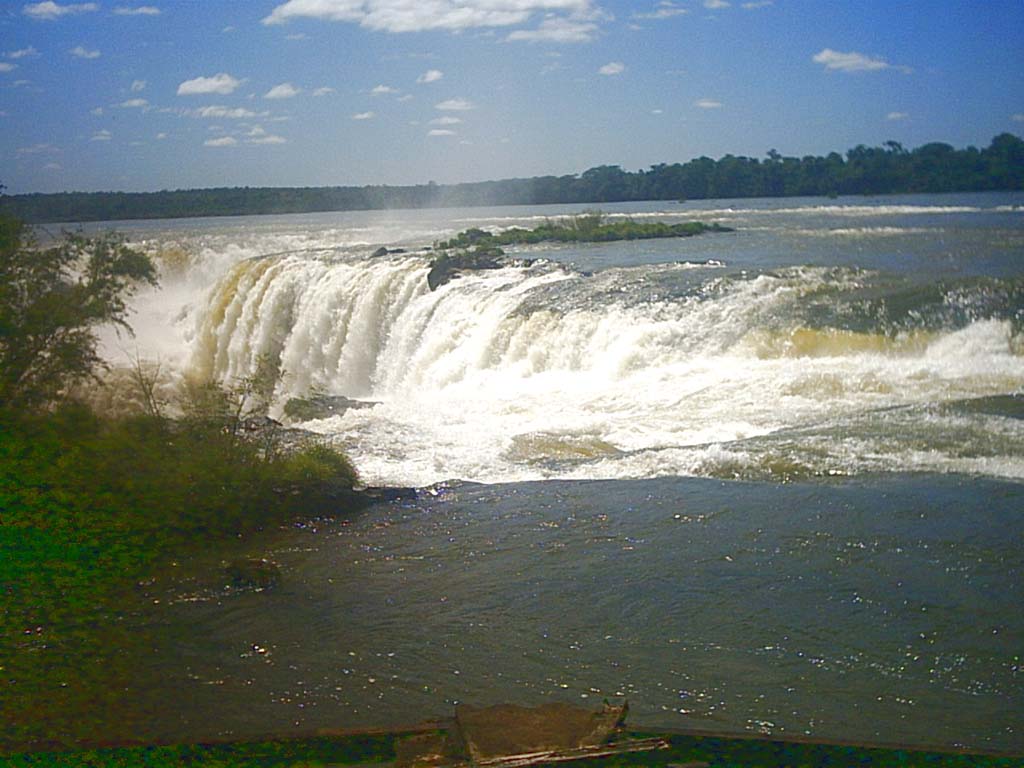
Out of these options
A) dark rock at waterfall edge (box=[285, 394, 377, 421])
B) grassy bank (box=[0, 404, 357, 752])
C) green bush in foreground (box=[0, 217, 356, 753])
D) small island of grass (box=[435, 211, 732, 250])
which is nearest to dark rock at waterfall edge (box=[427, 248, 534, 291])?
small island of grass (box=[435, 211, 732, 250])

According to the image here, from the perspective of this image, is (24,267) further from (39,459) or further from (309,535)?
(309,535)

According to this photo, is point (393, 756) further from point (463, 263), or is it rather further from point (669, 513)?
point (463, 263)

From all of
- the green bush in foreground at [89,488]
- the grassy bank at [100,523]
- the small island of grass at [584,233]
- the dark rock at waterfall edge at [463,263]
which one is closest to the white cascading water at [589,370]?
the dark rock at waterfall edge at [463,263]

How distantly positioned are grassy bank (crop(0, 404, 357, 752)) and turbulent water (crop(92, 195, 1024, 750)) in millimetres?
472

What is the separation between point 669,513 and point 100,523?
162 inches

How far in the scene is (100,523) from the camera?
6.83m

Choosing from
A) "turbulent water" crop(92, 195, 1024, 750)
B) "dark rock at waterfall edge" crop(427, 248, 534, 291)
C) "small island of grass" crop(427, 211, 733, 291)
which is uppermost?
"small island of grass" crop(427, 211, 733, 291)

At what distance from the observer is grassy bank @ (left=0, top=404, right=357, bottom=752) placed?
506 centimetres

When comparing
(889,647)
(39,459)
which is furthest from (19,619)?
(889,647)

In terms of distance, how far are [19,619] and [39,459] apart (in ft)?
5.64

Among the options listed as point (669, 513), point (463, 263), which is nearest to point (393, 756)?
point (669, 513)

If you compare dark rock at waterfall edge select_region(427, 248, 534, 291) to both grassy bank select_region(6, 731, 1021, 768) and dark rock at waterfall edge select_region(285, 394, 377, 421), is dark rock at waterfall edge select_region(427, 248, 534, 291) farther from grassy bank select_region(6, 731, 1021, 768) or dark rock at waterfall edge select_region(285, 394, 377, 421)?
grassy bank select_region(6, 731, 1021, 768)

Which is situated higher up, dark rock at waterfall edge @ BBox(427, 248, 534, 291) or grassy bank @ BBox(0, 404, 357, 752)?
dark rock at waterfall edge @ BBox(427, 248, 534, 291)

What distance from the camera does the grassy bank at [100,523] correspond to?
16.6 feet
